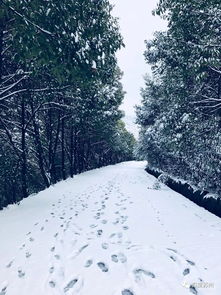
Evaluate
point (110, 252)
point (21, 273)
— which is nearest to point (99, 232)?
point (110, 252)

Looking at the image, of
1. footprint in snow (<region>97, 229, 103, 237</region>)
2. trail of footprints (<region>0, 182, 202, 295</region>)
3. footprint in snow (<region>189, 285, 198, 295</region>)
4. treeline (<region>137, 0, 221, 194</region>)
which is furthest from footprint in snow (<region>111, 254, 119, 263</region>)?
treeline (<region>137, 0, 221, 194</region>)

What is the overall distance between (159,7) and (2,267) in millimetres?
9586

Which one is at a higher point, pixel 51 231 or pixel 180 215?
pixel 51 231

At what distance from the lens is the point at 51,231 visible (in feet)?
24.2

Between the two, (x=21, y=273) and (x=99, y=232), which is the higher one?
(x=21, y=273)

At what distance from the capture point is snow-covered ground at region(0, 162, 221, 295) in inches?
171

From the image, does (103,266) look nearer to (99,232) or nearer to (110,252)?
(110,252)

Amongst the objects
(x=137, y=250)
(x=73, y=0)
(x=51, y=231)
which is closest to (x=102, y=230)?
(x=51, y=231)

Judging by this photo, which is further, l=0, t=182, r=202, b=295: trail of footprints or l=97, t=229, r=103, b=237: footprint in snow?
l=97, t=229, r=103, b=237: footprint in snow

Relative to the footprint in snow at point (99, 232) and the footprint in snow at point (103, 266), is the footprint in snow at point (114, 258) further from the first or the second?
the footprint in snow at point (99, 232)

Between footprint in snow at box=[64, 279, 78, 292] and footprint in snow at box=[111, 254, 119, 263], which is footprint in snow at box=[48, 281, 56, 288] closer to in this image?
footprint in snow at box=[64, 279, 78, 292]

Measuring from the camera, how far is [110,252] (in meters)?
5.63

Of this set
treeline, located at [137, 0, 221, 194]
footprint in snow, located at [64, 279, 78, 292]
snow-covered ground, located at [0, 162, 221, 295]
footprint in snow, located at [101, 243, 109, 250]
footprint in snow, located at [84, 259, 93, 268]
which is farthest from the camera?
treeline, located at [137, 0, 221, 194]

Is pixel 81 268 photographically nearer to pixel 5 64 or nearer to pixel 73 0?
pixel 73 0
